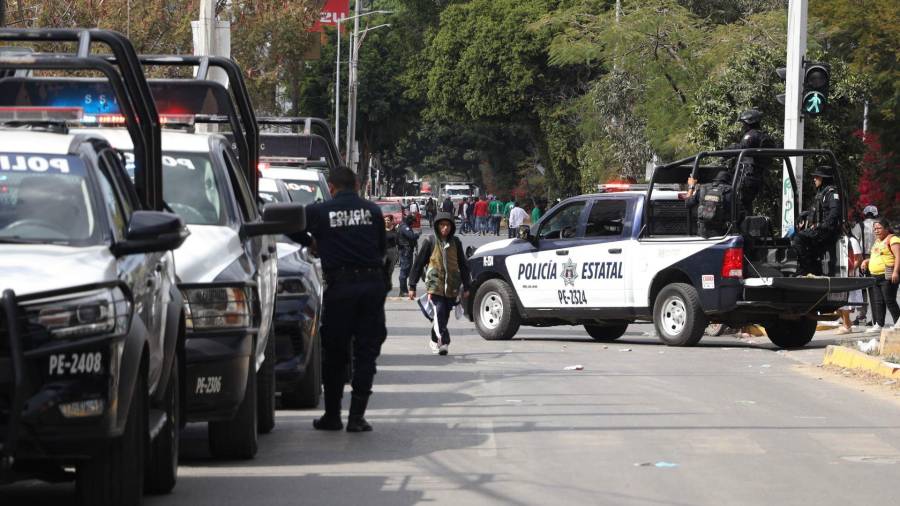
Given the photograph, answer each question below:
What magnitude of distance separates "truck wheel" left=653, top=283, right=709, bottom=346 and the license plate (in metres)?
13.6

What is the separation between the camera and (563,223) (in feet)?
70.7

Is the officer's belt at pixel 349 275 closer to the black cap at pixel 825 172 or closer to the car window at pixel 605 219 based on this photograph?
the car window at pixel 605 219

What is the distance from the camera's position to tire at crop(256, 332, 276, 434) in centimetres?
1067

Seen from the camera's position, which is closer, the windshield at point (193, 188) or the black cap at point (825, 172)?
the windshield at point (193, 188)

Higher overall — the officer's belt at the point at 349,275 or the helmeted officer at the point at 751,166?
the helmeted officer at the point at 751,166

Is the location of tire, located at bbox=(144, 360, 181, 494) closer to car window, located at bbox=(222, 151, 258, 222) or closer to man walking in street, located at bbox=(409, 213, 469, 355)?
car window, located at bbox=(222, 151, 258, 222)

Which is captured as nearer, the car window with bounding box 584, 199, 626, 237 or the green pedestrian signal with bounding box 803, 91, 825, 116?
the car window with bounding box 584, 199, 626, 237

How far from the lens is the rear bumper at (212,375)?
29.3 feet

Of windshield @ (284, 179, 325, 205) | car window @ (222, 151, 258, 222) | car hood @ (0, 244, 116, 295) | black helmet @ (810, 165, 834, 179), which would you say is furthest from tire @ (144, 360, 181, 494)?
black helmet @ (810, 165, 834, 179)

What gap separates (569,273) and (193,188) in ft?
35.4

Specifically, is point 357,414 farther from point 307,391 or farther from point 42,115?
point 42,115

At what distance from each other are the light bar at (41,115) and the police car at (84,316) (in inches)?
0.6

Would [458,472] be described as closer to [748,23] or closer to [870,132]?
[748,23]

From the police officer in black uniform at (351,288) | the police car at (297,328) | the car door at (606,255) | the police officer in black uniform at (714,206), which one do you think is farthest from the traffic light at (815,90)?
the police officer in black uniform at (351,288)
